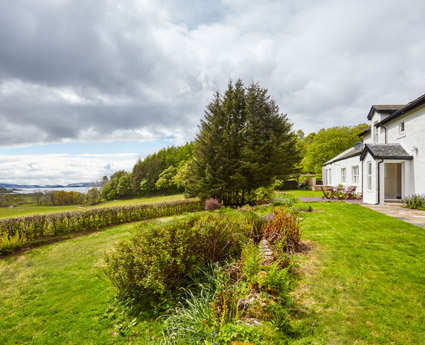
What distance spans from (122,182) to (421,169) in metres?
58.6

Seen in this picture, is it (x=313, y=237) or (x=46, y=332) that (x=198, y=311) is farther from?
(x=313, y=237)

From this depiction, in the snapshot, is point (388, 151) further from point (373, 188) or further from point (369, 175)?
point (373, 188)

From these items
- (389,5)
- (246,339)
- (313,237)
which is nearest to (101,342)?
(246,339)

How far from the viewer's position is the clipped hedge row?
8851 millimetres

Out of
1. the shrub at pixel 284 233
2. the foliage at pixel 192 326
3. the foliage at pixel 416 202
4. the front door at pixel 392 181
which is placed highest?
the front door at pixel 392 181

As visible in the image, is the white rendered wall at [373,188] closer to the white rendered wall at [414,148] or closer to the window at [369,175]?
the window at [369,175]

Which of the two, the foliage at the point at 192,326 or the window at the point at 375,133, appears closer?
the foliage at the point at 192,326

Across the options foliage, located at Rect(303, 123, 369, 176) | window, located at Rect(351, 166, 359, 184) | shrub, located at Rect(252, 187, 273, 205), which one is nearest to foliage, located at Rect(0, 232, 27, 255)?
shrub, located at Rect(252, 187, 273, 205)

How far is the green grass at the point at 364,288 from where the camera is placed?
7.74ft

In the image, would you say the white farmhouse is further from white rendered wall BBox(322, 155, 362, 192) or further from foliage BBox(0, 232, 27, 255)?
foliage BBox(0, 232, 27, 255)

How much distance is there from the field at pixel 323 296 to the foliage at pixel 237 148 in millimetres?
10502

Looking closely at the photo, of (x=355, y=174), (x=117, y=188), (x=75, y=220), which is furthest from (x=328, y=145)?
(x=117, y=188)

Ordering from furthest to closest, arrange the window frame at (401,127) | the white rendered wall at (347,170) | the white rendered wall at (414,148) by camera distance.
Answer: the white rendered wall at (347,170), the window frame at (401,127), the white rendered wall at (414,148)

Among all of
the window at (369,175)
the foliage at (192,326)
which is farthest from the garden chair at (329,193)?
the foliage at (192,326)
